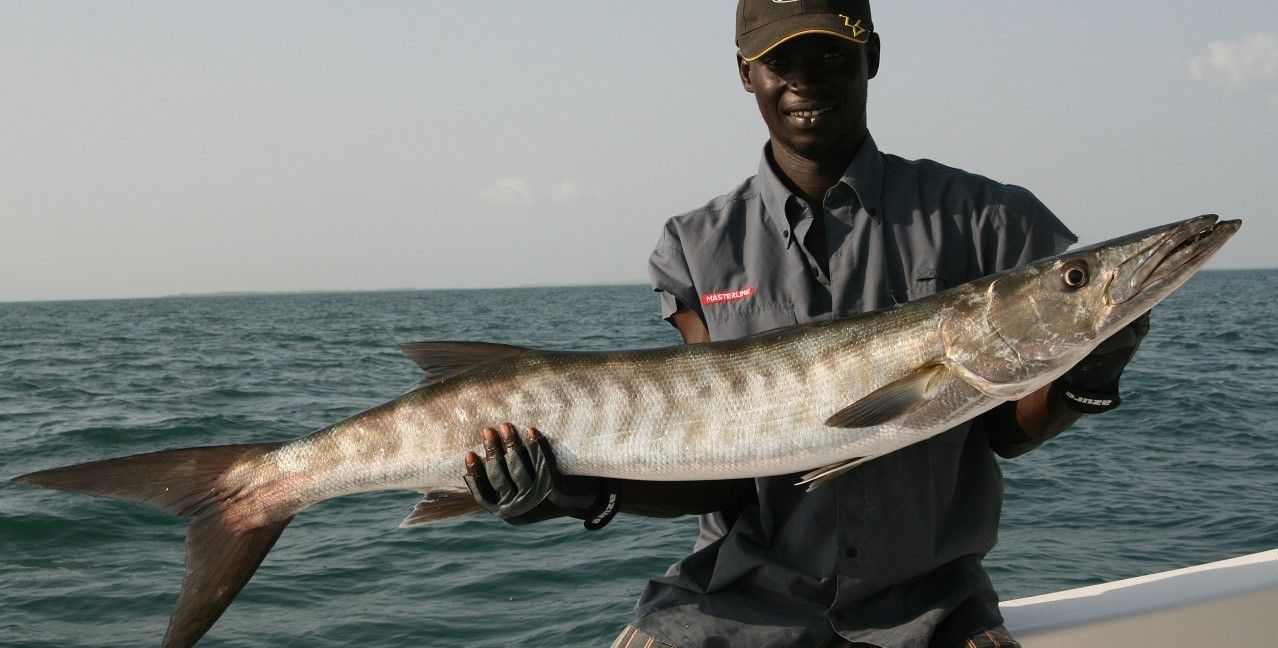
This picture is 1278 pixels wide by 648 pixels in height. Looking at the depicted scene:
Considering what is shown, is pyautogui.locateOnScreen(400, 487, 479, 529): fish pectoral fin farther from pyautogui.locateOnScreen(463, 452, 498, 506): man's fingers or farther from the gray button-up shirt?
the gray button-up shirt

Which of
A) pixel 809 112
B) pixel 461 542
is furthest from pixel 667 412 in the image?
pixel 461 542

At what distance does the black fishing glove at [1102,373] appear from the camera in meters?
3.38

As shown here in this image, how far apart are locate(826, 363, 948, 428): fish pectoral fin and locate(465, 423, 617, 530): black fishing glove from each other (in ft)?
3.00

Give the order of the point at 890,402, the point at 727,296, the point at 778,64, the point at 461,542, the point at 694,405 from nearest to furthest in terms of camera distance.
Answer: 1. the point at 890,402
2. the point at 694,405
3. the point at 778,64
4. the point at 727,296
5. the point at 461,542

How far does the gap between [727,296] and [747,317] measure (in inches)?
4.1

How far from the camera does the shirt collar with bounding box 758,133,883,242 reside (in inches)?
149

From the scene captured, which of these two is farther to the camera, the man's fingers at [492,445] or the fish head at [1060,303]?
the man's fingers at [492,445]

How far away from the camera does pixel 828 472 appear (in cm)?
338

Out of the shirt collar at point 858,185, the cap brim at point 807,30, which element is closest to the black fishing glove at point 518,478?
the shirt collar at point 858,185

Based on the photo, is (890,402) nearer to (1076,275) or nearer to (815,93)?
(1076,275)

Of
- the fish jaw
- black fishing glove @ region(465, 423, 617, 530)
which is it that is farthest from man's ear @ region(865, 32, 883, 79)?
black fishing glove @ region(465, 423, 617, 530)

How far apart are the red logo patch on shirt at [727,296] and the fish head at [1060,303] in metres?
0.71

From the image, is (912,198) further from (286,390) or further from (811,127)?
(286,390)

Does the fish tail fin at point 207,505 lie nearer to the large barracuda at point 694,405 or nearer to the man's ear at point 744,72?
the large barracuda at point 694,405
